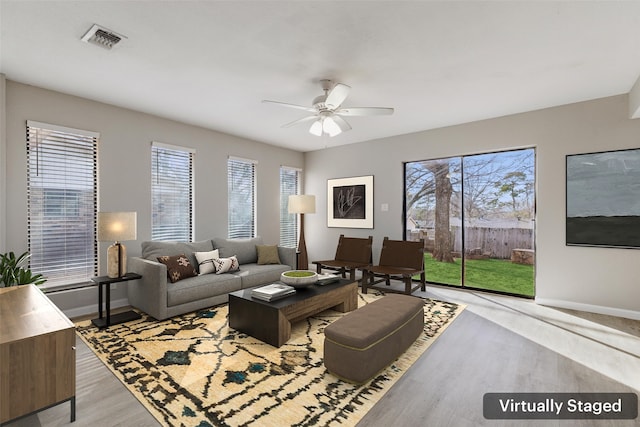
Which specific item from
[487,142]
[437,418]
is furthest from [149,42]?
[487,142]

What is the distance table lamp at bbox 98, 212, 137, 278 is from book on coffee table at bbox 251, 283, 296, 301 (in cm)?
157

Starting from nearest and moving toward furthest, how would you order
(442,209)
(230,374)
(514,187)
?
(230,374), (514,187), (442,209)

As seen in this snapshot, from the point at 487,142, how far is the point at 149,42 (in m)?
4.56

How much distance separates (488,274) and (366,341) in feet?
11.9

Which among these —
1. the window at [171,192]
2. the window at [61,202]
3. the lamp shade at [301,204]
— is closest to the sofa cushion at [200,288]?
the window at [171,192]

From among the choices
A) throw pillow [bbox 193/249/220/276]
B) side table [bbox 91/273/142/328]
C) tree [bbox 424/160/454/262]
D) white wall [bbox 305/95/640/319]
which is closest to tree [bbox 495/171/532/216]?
white wall [bbox 305/95/640/319]

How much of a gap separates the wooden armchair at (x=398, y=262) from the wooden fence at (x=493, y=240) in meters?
0.68

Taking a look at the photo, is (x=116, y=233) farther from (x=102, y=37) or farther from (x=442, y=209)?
(x=442, y=209)

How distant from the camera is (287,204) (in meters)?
6.52

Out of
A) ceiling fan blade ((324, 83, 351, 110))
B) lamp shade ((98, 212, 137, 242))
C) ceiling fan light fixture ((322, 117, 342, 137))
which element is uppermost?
ceiling fan blade ((324, 83, 351, 110))

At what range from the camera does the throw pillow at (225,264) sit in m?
4.27

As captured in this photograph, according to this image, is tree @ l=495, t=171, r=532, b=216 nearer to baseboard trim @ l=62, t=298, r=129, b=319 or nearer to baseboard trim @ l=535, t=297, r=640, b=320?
baseboard trim @ l=535, t=297, r=640, b=320

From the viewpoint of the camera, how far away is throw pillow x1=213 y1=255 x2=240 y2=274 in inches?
168

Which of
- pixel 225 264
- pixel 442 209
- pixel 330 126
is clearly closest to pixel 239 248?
pixel 225 264
